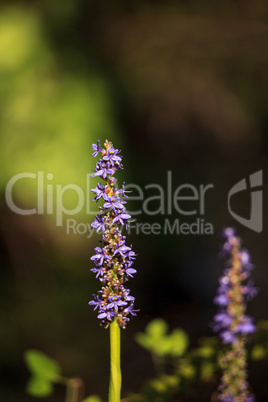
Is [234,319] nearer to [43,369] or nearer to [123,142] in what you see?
[43,369]

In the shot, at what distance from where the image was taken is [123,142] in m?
3.74

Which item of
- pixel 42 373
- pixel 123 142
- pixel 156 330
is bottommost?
pixel 42 373

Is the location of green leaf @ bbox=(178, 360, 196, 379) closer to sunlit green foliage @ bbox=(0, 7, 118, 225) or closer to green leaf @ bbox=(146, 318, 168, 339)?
green leaf @ bbox=(146, 318, 168, 339)

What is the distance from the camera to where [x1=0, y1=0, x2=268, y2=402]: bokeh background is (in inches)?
133

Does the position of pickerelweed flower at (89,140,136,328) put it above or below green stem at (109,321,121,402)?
above

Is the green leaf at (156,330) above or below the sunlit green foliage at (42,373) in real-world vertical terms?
above

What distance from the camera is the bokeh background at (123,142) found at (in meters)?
3.37

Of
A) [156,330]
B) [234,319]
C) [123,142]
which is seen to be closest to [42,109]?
[123,142]

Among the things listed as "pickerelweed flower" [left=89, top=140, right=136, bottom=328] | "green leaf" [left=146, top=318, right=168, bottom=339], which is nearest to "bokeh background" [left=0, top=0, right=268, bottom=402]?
"green leaf" [left=146, top=318, right=168, bottom=339]

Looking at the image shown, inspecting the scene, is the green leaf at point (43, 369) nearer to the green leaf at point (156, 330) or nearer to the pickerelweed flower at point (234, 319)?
the green leaf at point (156, 330)

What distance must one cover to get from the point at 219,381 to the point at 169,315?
1.85m

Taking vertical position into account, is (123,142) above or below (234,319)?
above

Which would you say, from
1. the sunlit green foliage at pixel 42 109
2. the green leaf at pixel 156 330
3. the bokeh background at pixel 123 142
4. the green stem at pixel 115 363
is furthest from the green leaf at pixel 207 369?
the sunlit green foliage at pixel 42 109

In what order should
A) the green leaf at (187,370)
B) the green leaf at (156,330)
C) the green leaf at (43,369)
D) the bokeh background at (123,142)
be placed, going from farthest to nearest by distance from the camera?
the bokeh background at (123,142) → the green leaf at (156,330) → the green leaf at (187,370) → the green leaf at (43,369)
